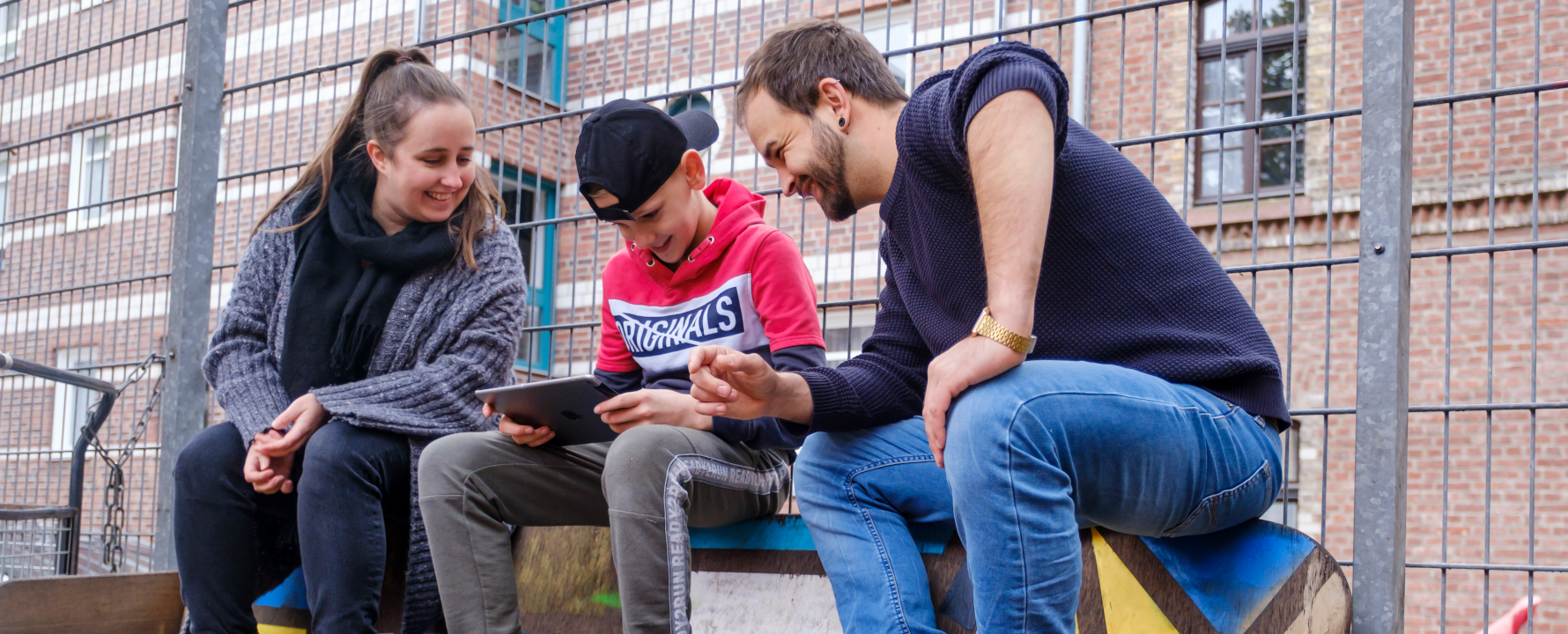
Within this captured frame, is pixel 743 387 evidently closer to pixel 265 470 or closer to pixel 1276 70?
pixel 265 470

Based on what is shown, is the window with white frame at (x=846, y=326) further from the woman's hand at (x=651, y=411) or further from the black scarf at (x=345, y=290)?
the black scarf at (x=345, y=290)

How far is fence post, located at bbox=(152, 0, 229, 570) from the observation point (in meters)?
3.67

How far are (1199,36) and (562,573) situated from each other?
25.5 feet

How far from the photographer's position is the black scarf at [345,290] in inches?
110

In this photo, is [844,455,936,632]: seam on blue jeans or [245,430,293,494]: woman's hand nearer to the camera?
[844,455,936,632]: seam on blue jeans

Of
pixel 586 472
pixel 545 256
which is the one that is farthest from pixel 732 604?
pixel 545 256

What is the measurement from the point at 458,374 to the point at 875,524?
3.72ft

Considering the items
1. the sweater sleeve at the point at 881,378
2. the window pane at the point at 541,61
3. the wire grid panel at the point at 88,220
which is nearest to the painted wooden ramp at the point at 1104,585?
the sweater sleeve at the point at 881,378

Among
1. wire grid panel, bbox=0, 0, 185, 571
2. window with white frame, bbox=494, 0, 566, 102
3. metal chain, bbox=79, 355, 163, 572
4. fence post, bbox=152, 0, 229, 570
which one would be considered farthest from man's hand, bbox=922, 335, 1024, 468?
wire grid panel, bbox=0, 0, 185, 571

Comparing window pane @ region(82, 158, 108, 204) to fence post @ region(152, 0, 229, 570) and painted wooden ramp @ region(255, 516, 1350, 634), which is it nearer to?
fence post @ region(152, 0, 229, 570)

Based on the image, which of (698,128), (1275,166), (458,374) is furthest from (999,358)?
(1275,166)

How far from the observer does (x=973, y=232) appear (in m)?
1.88

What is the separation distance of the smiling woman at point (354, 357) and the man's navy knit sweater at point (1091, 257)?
1.28 meters

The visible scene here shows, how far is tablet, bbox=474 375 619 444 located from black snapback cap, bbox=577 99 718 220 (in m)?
0.48
